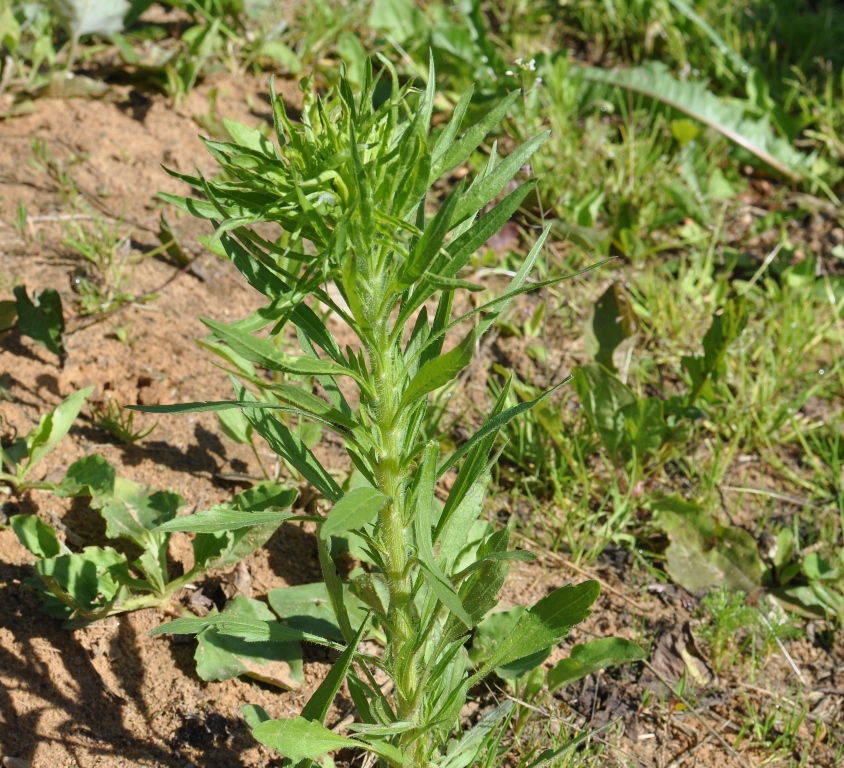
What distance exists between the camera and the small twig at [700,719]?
7.98ft

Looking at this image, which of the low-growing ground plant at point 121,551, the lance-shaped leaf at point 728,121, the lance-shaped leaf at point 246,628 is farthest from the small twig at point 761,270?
the lance-shaped leaf at point 246,628

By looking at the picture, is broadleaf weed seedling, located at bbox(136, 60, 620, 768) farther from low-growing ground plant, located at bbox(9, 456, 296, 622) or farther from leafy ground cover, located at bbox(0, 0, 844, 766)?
low-growing ground plant, located at bbox(9, 456, 296, 622)

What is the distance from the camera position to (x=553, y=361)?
141 inches

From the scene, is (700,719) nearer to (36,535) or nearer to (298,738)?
(298,738)

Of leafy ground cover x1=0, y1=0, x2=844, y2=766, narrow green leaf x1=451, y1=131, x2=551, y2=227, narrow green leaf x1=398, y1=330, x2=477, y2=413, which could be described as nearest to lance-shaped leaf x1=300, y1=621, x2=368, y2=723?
narrow green leaf x1=398, y1=330, x2=477, y2=413

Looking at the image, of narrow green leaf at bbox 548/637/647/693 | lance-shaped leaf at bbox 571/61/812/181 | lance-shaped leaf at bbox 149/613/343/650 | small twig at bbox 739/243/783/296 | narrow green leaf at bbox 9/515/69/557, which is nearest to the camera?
lance-shaped leaf at bbox 149/613/343/650

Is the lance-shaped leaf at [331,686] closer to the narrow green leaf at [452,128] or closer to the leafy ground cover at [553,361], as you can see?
the leafy ground cover at [553,361]

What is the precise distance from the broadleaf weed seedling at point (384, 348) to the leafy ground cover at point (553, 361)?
176 millimetres

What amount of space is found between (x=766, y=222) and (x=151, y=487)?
113 inches

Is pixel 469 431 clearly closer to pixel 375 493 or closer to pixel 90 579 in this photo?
pixel 90 579

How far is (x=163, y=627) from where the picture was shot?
1.92 metres

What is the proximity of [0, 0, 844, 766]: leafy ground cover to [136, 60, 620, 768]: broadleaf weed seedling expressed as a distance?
0.58 feet

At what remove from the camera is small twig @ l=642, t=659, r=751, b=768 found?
2432mm

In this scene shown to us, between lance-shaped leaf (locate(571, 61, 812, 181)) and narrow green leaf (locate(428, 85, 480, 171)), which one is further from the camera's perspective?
lance-shaped leaf (locate(571, 61, 812, 181))
